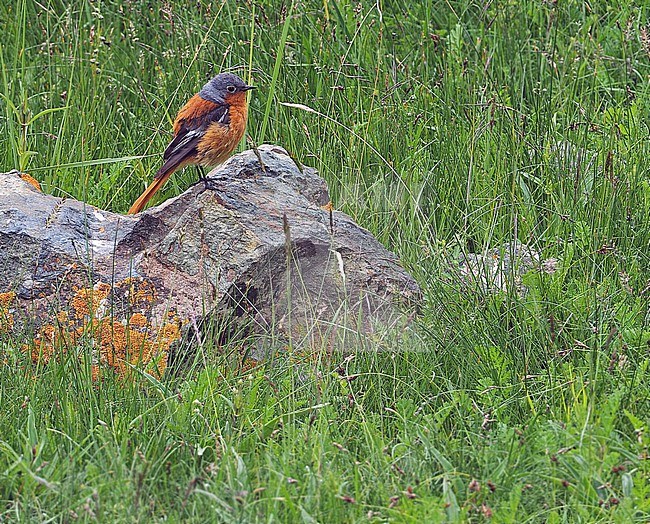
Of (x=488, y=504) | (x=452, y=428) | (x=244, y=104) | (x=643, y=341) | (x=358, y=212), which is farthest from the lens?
(x=244, y=104)

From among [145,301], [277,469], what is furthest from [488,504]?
[145,301]

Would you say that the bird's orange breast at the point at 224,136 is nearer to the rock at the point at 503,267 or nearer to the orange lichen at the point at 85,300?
the orange lichen at the point at 85,300

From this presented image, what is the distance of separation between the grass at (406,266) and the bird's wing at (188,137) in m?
0.24

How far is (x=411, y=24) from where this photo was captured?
19.3 ft

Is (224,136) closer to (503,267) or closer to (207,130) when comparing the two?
(207,130)

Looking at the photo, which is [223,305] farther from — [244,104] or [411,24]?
[411,24]

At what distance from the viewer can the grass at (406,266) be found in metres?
2.52

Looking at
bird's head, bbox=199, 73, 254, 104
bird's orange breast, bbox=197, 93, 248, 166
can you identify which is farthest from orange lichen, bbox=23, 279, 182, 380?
bird's head, bbox=199, 73, 254, 104

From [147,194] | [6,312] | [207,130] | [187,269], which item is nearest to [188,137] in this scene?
[207,130]

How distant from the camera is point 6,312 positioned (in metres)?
3.47

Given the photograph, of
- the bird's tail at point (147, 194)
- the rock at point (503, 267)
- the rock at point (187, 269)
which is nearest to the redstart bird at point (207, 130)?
the bird's tail at point (147, 194)

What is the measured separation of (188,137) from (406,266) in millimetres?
1207

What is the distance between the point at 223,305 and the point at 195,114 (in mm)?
1351

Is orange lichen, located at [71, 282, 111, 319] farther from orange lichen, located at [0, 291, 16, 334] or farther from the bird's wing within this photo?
the bird's wing
